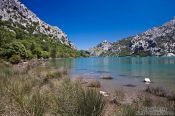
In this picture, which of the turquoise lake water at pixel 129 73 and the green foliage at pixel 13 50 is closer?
the turquoise lake water at pixel 129 73

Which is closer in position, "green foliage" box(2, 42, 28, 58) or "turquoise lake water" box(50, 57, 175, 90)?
"turquoise lake water" box(50, 57, 175, 90)

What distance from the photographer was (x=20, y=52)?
73.6 meters

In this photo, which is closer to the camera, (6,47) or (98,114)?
(98,114)

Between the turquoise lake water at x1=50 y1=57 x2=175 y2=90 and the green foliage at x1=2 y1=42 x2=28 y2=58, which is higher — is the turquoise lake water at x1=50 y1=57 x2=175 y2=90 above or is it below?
below

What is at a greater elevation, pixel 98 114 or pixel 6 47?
pixel 6 47

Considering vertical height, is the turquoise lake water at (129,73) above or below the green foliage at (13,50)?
below

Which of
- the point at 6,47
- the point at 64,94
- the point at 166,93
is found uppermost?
the point at 6,47

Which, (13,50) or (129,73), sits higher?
(13,50)

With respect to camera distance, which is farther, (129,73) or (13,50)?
(13,50)

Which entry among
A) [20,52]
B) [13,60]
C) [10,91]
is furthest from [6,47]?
[10,91]

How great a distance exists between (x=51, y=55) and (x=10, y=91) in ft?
427

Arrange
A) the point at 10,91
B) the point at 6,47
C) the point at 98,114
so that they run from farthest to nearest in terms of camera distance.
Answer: the point at 6,47 → the point at 10,91 → the point at 98,114

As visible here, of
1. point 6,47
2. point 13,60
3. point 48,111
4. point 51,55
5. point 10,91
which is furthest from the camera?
point 51,55

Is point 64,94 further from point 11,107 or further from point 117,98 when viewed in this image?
point 117,98
